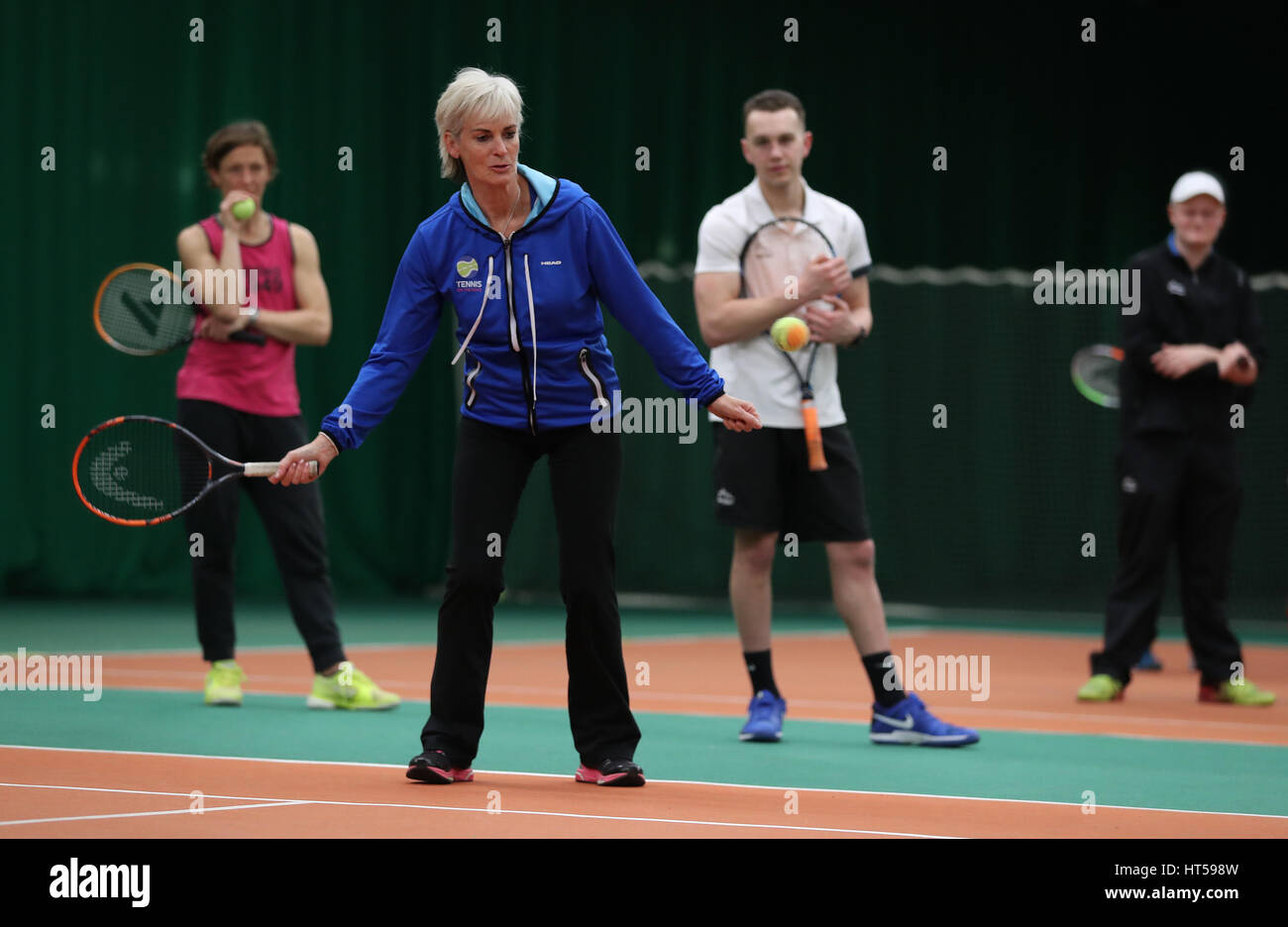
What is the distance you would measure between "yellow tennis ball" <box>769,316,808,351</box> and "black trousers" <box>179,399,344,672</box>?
2.00 metres

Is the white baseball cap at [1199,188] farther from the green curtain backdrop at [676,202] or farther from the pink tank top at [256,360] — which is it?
the green curtain backdrop at [676,202]

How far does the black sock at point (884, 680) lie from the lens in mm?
6219

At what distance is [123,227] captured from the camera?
1318 centimetres

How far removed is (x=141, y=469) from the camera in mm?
5586

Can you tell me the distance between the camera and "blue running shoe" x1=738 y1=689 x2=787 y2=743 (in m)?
6.28

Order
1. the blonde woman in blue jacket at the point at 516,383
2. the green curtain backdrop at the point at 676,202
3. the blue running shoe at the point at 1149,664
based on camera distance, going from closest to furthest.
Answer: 1. the blonde woman in blue jacket at the point at 516,383
2. the blue running shoe at the point at 1149,664
3. the green curtain backdrop at the point at 676,202

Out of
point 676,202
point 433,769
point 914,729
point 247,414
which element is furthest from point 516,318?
point 676,202

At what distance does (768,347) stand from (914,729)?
4.34 ft

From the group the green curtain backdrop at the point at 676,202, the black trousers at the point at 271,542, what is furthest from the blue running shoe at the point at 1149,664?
the black trousers at the point at 271,542

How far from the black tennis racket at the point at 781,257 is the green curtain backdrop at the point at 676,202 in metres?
6.37

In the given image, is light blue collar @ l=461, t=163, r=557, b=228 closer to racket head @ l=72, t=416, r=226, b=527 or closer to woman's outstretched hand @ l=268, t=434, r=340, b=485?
woman's outstretched hand @ l=268, t=434, r=340, b=485

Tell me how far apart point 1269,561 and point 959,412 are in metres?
2.18

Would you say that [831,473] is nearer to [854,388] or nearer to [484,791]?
[484,791]
